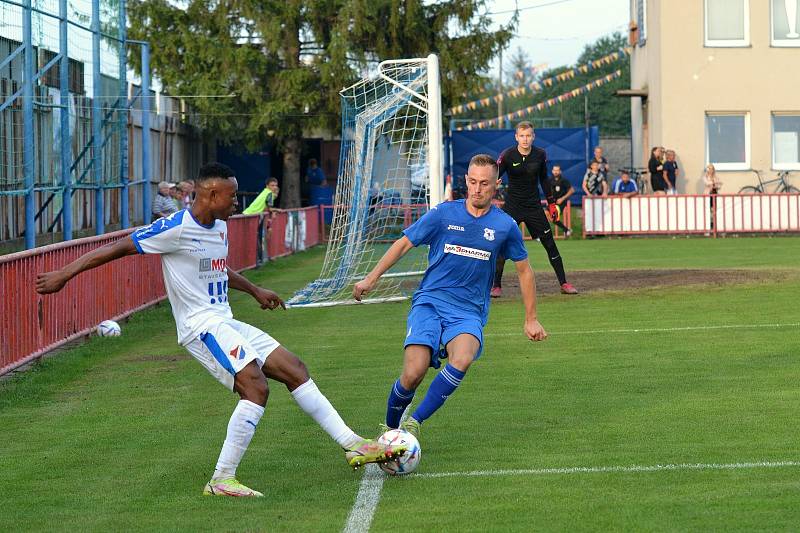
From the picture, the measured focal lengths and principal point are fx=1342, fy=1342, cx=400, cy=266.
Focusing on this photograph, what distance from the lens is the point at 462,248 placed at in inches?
318

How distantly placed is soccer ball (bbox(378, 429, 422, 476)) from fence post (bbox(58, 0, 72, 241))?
11.3 metres

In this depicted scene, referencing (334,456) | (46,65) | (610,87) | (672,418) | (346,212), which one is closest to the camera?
(334,456)

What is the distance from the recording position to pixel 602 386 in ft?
33.7

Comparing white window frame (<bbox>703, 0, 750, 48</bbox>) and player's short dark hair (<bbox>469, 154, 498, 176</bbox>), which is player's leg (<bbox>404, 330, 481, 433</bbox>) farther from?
white window frame (<bbox>703, 0, 750, 48</bbox>)

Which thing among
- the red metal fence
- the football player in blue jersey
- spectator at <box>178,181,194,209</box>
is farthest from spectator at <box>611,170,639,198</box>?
the football player in blue jersey

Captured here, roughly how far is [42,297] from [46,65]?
539cm

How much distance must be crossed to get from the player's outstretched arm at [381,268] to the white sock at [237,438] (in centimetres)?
103

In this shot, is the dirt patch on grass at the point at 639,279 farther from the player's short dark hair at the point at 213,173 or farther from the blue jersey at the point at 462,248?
the player's short dark hair at the point at 213,173

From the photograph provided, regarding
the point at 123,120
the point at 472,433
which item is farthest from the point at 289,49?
the point at 472,433

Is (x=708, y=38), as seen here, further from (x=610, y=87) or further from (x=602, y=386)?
(x=610, y=87)

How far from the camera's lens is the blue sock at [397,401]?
25.5 ft

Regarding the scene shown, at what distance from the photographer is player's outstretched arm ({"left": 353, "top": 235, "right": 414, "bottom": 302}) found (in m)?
7.71

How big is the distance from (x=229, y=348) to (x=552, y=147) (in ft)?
125

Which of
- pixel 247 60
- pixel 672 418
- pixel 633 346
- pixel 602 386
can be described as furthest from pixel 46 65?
pixel 247 60
